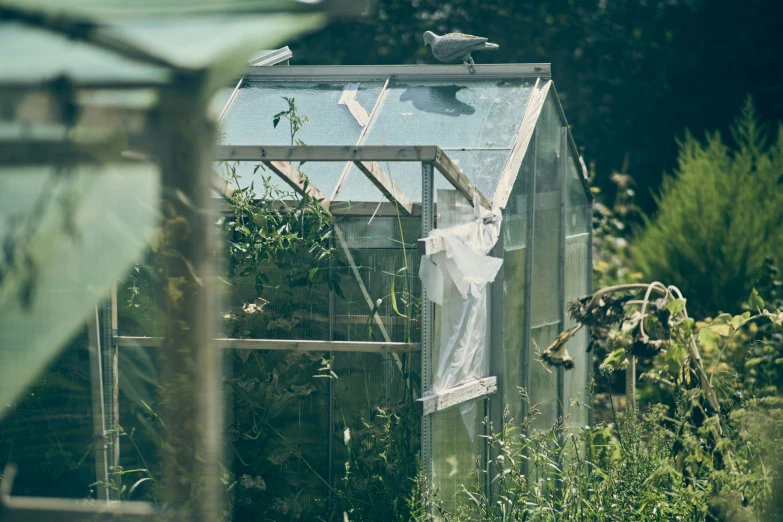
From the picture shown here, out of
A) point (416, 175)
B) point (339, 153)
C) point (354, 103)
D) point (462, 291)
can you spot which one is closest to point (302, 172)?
point (416, 175)

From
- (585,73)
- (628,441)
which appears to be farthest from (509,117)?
(585,73)

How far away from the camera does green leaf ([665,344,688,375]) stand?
4.24 meters

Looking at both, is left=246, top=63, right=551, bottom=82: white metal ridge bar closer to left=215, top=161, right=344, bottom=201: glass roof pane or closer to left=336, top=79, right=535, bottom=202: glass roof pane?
left=336, top=79, right=535, bottom=202: glass roof pane

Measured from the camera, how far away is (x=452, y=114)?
5203 mm

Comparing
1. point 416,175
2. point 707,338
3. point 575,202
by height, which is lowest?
point 707,338

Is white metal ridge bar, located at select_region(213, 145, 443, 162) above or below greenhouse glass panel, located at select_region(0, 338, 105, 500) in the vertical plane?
above

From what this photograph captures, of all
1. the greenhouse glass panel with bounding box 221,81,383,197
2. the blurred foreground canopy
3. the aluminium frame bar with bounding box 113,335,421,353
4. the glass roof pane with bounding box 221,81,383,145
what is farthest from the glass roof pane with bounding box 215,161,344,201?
the blurred foreground canopy

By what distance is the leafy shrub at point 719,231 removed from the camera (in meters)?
7.77

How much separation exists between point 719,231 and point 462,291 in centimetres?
473

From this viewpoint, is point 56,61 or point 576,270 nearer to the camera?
point 56,61

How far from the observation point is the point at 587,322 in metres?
4.44

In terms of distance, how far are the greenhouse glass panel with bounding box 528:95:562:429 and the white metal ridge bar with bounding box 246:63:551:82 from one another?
0.81 ft

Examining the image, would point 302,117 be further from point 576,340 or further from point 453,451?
point 576,340

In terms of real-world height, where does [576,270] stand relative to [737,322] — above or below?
above
